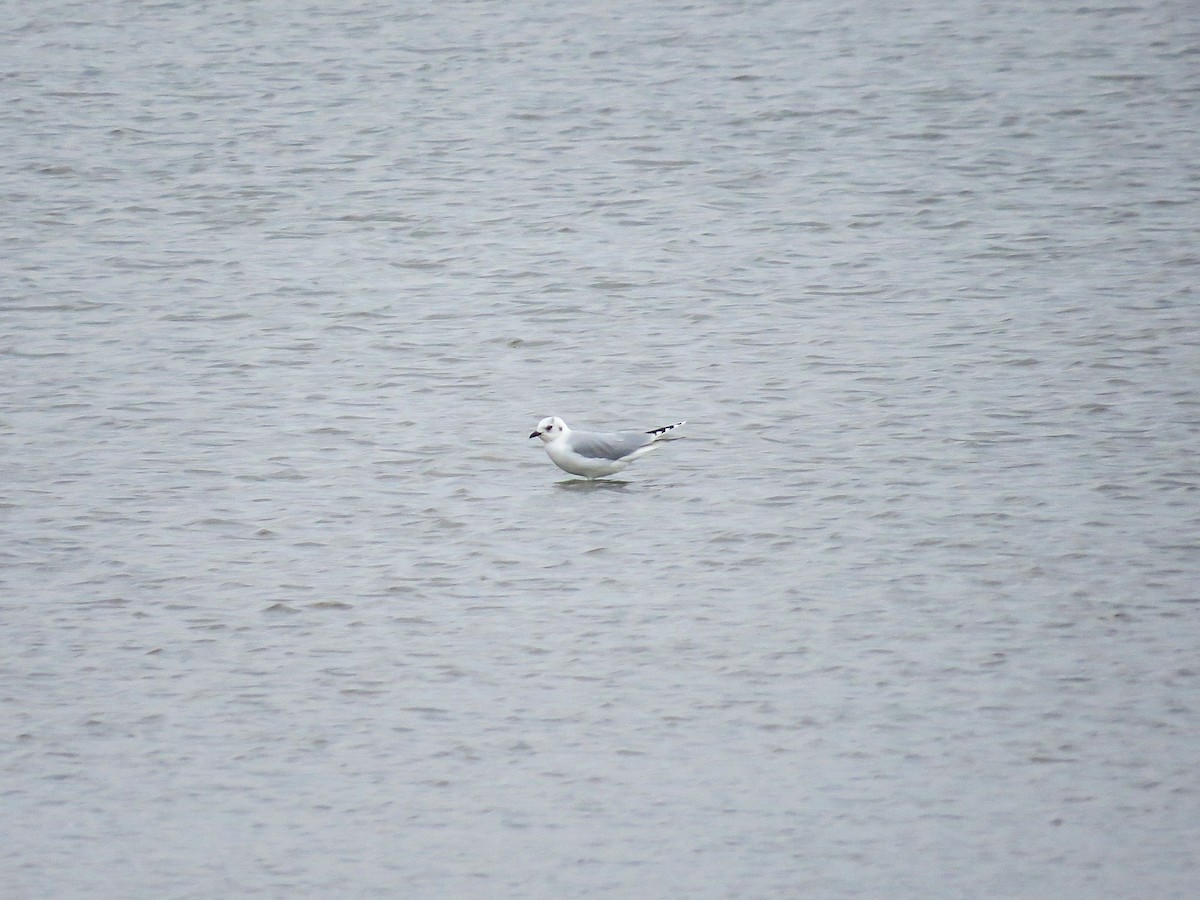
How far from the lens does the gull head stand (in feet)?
39.1

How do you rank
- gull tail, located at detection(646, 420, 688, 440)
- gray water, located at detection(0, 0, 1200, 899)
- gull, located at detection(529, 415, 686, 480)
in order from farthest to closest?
gull tail, located at detection(646, 420, 688, 440) → gull, located at detection(529, 415, 686, 480) → gray water, located at detection(0, 0, 1200, 899)

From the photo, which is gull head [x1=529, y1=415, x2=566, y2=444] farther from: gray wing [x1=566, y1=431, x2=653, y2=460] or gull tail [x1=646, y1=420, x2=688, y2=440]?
gull tail [x1=646, y1=420, x2=688, y2=440]

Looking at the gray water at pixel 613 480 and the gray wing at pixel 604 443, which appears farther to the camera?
the gray wing at pixel 604 443

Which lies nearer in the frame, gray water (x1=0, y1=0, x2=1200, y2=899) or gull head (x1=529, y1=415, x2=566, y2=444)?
gray water (x1=0, y1=0, x2=1200, y2=899)

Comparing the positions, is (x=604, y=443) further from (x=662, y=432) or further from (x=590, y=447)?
(x=662, y=432)

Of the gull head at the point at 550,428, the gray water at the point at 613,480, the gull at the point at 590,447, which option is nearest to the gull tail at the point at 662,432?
the gull at the point at 590,447

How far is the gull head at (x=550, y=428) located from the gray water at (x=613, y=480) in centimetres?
36

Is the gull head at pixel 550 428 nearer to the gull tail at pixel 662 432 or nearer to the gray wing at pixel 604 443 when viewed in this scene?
the gray wing at pixel 604 443

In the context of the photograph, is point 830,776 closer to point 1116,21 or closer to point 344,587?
point 344,587

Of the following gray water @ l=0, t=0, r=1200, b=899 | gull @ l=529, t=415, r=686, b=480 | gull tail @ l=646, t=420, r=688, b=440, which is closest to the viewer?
gray water @ l=0, t=0, r=1200, b=899

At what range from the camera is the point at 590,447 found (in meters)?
11.9

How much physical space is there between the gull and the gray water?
22 cm

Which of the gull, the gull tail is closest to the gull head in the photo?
the gull

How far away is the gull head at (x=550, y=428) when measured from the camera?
470 inches
